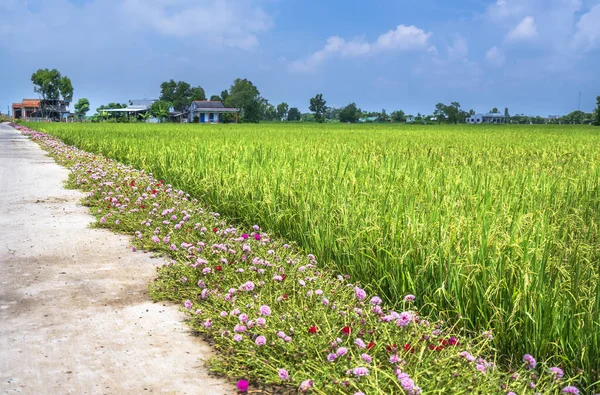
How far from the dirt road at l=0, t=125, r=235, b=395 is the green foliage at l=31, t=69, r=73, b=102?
425 feet

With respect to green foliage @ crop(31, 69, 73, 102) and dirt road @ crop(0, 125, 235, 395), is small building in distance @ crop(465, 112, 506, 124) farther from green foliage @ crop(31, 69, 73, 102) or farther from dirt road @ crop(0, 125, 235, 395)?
dirt road @ crop(0, 125, 235, 395)

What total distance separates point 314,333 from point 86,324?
5.10 feet

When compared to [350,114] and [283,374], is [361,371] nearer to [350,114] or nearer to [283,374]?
[283,374]

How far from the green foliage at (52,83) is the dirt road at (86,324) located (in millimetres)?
129681

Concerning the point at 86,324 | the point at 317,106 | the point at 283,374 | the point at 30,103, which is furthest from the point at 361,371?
the point at 30,103

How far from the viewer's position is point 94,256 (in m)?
5.22

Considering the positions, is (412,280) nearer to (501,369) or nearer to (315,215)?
(501,369)

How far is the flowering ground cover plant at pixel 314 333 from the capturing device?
2.50 meters

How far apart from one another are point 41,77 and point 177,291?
13280 centimetres

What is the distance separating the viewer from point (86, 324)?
3508mm

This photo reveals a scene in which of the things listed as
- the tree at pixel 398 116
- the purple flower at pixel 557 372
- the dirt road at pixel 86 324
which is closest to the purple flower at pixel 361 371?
the dirt road at pixel 86 324

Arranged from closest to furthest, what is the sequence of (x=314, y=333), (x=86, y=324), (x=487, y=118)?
(x=314, y=333), (x=86, y=324), (x=487, y=118)

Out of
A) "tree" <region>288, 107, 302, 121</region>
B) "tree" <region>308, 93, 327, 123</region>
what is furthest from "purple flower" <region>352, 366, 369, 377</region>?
"tree" <region>288, 107, 302, 121</region>

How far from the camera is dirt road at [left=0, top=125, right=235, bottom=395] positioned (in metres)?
2.79
